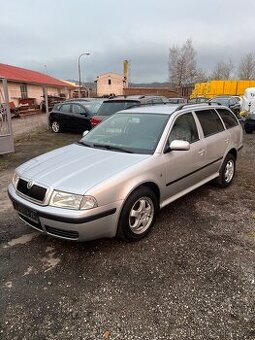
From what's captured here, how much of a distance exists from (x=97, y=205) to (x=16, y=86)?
2723cm

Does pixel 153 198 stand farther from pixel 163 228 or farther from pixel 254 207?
pixel 254 207

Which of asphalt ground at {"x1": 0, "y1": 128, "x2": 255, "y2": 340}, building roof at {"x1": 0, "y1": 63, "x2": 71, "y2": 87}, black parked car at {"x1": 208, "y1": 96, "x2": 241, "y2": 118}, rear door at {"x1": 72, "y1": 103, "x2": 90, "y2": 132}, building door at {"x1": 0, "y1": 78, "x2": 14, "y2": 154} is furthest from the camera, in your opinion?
building roof at {"x1": 0, "y1": 63, "x2": 71, "y2": 87}

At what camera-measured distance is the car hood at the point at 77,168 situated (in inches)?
123

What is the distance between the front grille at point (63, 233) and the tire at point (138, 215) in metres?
0.52

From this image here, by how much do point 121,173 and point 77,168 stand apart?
535mm

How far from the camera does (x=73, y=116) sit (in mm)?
13078

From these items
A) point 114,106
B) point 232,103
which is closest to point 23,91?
point 232,103

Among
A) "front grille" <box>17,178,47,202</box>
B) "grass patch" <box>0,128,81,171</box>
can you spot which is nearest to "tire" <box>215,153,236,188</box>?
"front grille" <box>17,178,47,202</box>

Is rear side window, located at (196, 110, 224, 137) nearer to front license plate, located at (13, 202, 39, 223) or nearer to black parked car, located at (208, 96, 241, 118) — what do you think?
front license plate, located at (13, 202, 39, 223)

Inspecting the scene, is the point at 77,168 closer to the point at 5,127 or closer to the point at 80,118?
the point at 5,127

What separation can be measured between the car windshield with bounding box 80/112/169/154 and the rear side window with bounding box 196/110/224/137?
86 cm

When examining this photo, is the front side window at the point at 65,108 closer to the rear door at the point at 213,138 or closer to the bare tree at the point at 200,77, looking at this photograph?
the rear door at the point at 213,138

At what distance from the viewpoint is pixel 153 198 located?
3666 millimetres

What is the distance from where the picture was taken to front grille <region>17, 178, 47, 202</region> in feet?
10.4
